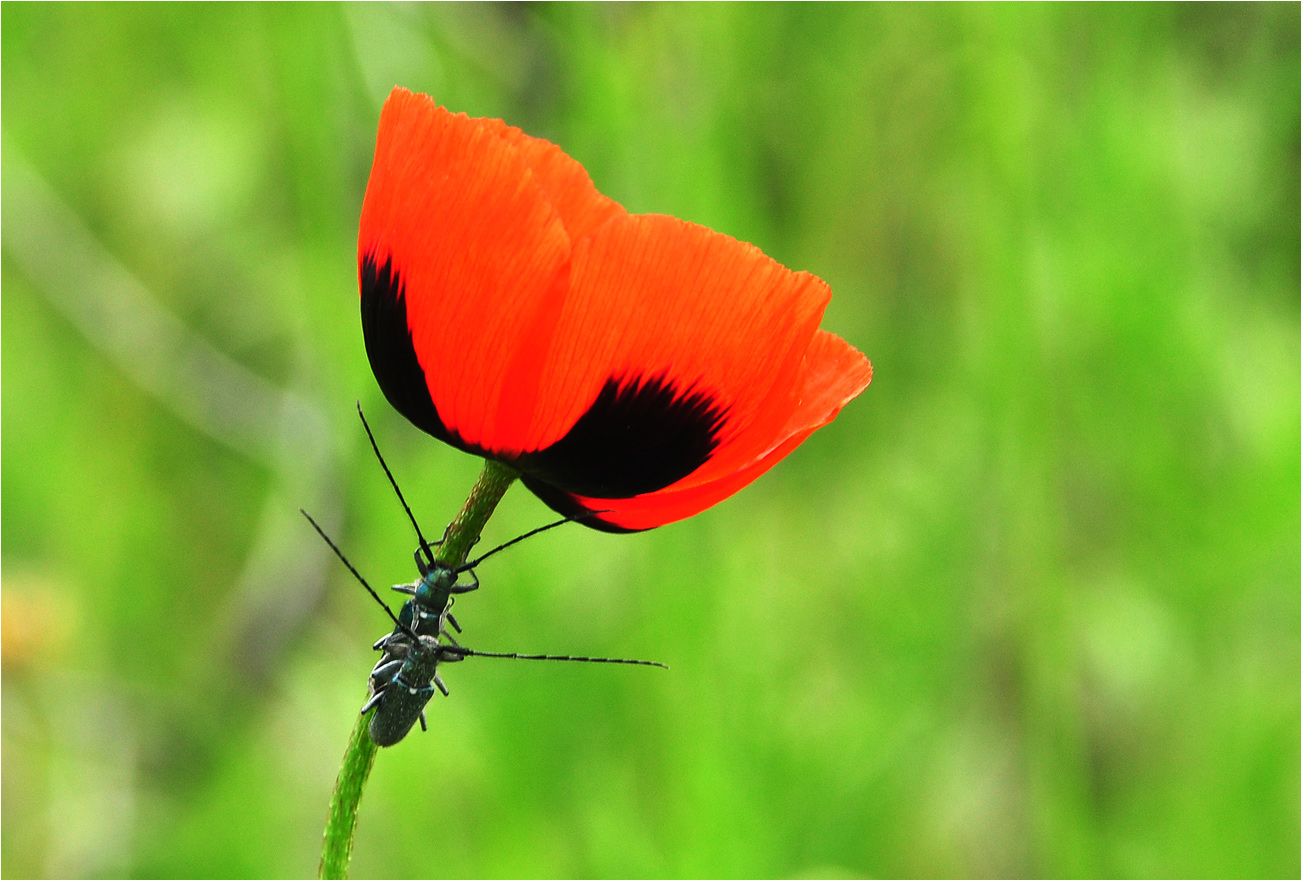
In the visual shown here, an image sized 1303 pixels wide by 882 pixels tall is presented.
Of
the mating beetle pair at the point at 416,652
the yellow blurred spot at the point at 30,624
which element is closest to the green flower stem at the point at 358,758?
the mating beetle pair at the point at 416,652

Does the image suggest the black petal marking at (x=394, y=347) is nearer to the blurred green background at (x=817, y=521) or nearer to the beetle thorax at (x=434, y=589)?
the beetle thorax at (x=434, y=589)

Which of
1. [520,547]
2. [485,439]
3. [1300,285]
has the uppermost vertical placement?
[1300,285]

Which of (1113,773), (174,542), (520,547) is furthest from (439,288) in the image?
(174,542)

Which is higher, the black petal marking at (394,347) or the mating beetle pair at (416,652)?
the black petal marking at (394,347)

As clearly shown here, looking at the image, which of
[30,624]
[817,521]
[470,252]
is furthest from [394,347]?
[817,521]

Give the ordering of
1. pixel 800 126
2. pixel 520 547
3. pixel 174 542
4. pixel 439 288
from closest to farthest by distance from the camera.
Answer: pixel 439 288 → pixel 520 547 → pixel 800 126 → pixel 174 542

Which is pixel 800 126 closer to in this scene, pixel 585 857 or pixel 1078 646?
pixel 1078 646
